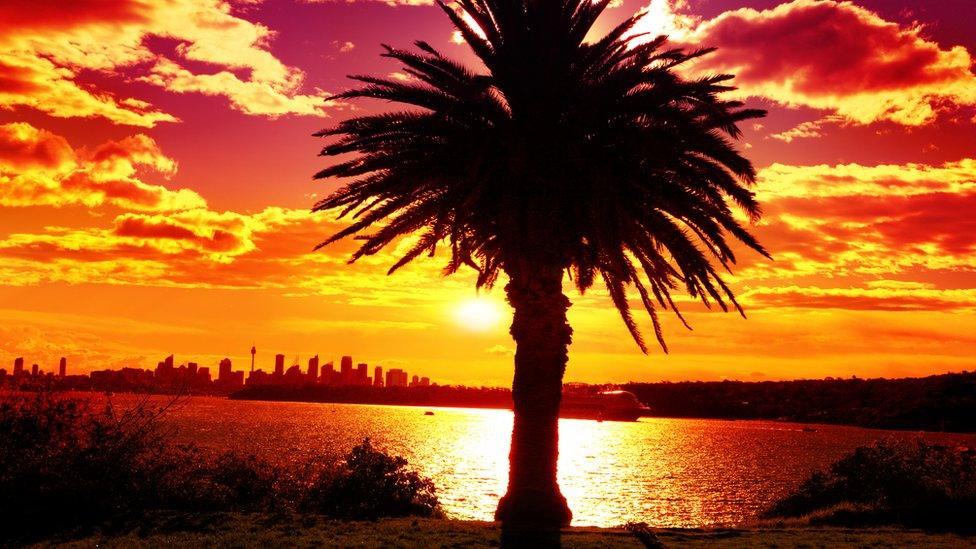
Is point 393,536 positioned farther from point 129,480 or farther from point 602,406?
point 602,406

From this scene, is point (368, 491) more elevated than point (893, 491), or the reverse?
point (368, 491)

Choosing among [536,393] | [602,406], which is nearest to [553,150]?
[536,393]

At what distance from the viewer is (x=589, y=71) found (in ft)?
59.5

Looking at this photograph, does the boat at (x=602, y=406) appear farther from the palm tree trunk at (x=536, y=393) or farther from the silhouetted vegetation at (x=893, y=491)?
the palm tree trunk at (x=536, y=393)

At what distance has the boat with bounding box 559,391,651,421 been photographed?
169 m

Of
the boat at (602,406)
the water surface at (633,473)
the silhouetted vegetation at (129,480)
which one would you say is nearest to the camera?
the silhouetted vegetation at (129,480)

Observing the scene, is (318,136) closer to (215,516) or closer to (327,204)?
(327,204)

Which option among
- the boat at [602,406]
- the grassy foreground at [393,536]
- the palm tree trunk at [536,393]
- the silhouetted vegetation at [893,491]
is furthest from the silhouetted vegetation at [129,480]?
the boat at [602,406]

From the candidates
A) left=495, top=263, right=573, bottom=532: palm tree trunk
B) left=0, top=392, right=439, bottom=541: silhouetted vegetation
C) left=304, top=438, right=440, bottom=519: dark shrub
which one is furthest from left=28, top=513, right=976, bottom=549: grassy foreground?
left=304, top=438, right=440, bottom=519: dark shrub

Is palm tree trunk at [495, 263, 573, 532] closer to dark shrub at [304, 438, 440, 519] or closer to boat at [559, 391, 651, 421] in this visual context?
dark shrub at [304, 438, 440, 519]

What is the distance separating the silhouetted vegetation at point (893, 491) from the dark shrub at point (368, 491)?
357 inches

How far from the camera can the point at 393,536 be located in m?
13.3

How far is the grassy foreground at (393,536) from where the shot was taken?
41.7ft

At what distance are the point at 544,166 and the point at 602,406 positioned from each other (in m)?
159
